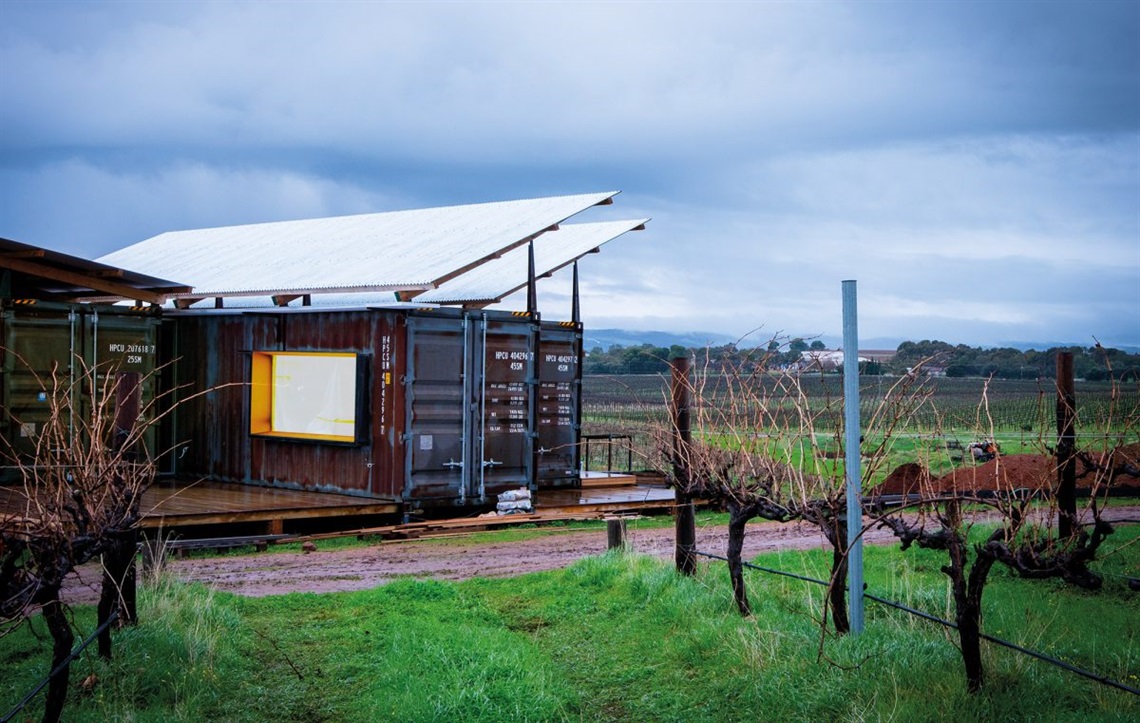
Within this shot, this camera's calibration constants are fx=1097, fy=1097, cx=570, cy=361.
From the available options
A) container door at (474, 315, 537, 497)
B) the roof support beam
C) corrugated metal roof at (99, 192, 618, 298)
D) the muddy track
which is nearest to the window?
corrugated metal roof at (99, 192, 618, 298)

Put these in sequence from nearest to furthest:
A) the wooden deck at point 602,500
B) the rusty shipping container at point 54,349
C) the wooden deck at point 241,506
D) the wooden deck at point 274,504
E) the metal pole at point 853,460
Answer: the metal pole at point 853,460
the wooden deck at point 241,506
the wooden deck at point 274,504
the rusty shipping container at point 54,349
the wooden deck at point 602,500

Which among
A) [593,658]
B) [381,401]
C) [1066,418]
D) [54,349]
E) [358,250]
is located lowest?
[593,658]

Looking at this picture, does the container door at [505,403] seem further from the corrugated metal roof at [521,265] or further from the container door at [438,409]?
the corrugated metal roof at [521,265]

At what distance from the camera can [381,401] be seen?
642 inches

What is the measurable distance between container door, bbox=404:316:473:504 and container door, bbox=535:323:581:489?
1959 mm

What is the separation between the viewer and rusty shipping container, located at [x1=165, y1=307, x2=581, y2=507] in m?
16.3

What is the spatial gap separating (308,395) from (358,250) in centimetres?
417

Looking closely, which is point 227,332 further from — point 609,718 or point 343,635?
point 609,718

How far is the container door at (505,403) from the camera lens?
55.9 ft

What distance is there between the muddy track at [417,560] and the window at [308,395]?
2.77 metres

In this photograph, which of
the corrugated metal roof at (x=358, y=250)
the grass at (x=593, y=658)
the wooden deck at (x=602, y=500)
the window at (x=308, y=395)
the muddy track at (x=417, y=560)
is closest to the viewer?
the grass at (x=593, y=658)

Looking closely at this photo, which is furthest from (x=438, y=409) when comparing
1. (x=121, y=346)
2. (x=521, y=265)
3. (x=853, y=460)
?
(x=853, y=460)

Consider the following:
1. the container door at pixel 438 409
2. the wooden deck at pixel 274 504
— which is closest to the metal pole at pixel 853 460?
the wooden deck at pixel 274 504

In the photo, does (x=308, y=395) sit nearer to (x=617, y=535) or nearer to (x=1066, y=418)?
(x=617, y=535)
